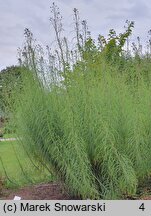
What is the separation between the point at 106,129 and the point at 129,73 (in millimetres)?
1374

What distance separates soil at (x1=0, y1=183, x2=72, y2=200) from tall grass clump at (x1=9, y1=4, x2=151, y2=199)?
312 millimetres

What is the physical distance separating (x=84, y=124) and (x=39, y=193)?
1260 millimetres

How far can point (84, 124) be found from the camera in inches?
173

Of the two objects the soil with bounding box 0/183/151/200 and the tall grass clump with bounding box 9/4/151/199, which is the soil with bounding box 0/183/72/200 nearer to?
the soil with bounding box 0/183/151/200

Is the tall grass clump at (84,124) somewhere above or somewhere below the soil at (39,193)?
above

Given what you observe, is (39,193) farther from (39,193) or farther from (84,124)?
(84,124)

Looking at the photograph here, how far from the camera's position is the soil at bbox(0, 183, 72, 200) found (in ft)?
15.6

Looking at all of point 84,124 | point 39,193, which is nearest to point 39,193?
point 39,193

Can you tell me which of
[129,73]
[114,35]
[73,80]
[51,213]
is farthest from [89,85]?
[114,35]

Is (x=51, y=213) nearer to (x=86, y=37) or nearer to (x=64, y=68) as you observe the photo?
(x=64, y=68)

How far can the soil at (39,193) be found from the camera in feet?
15.6

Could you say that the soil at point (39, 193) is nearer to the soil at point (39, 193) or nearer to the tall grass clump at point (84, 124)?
the soil at point (39, 193)

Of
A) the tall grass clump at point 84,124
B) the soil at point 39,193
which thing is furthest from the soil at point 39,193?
the tall grass clump at point 84,124

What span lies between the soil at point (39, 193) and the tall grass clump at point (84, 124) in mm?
312
